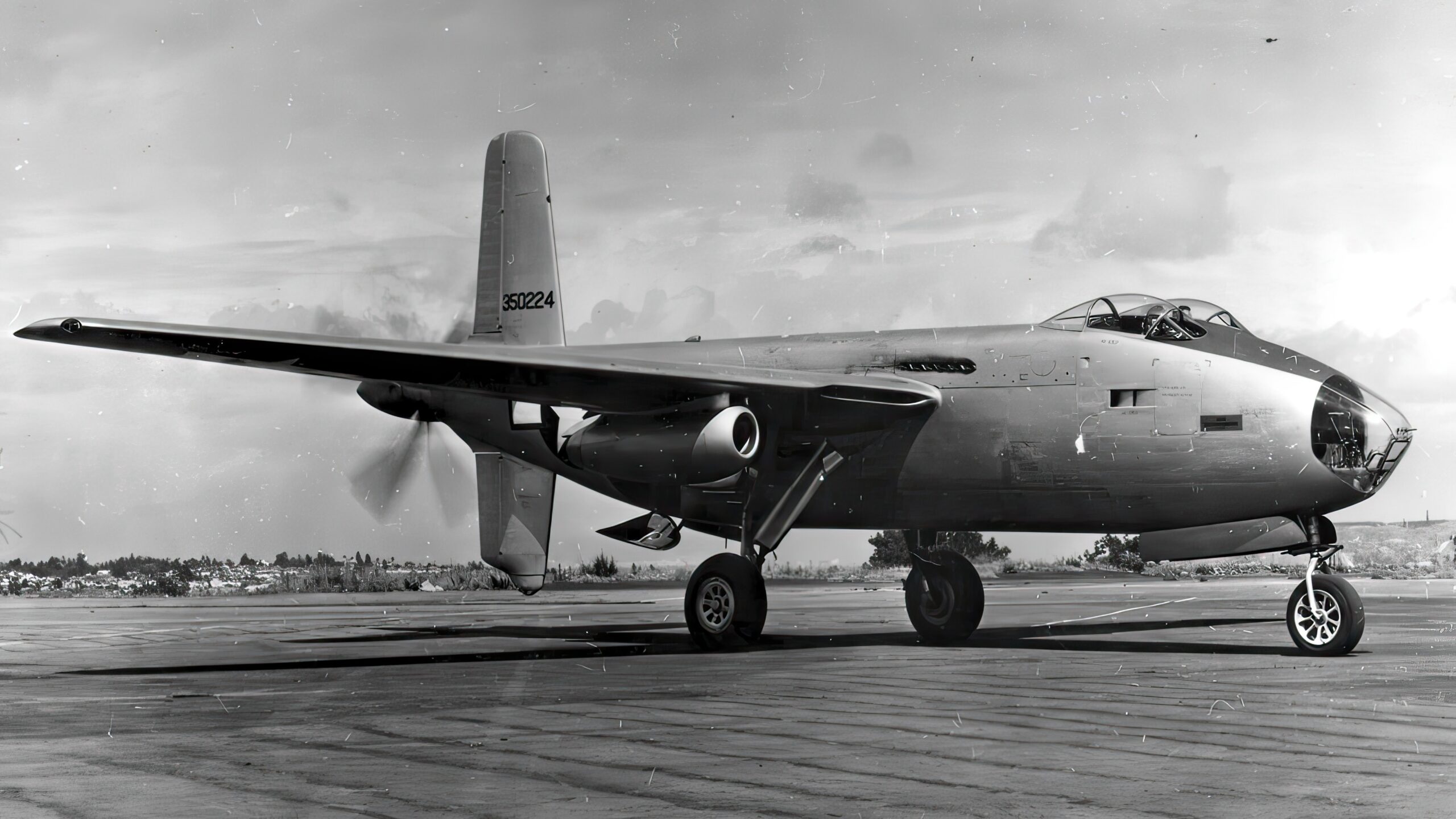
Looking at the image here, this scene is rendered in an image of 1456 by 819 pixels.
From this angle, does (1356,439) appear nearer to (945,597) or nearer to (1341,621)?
(1341,621)

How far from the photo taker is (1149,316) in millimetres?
15125

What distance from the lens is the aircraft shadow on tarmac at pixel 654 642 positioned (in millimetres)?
14867

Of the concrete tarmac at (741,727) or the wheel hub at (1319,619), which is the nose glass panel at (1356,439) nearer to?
the wheel hub at (1319,619)

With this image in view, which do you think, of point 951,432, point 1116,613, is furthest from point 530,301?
point 1116,613

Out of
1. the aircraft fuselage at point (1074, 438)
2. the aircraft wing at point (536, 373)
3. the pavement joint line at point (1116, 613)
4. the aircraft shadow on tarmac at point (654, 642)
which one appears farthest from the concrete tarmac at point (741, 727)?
the aircraft wing at point (536, 373)

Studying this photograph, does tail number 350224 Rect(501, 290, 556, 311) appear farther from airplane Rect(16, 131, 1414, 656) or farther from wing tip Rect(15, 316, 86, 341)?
wing tip Rect(15, 316, 86, 341)

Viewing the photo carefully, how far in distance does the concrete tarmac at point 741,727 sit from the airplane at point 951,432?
130 centimetres

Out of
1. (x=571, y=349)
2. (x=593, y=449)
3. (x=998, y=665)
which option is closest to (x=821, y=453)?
(x=593, y=449)

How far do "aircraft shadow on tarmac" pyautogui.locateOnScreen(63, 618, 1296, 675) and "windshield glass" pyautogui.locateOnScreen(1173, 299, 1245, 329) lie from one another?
3860mm

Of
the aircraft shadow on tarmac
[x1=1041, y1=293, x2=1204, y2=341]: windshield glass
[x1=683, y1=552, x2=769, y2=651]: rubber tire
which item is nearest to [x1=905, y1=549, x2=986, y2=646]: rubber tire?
the aircraft shadow on tarmac

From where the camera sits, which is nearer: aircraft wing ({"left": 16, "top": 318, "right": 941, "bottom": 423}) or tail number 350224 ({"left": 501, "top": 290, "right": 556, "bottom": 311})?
aircraft wing ({"left": 16, "top": 318, "right": 941, "bottom": 423})

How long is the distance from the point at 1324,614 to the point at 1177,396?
2.84m

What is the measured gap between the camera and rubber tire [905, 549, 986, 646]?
58.2ft

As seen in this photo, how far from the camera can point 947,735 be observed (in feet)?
26.9
